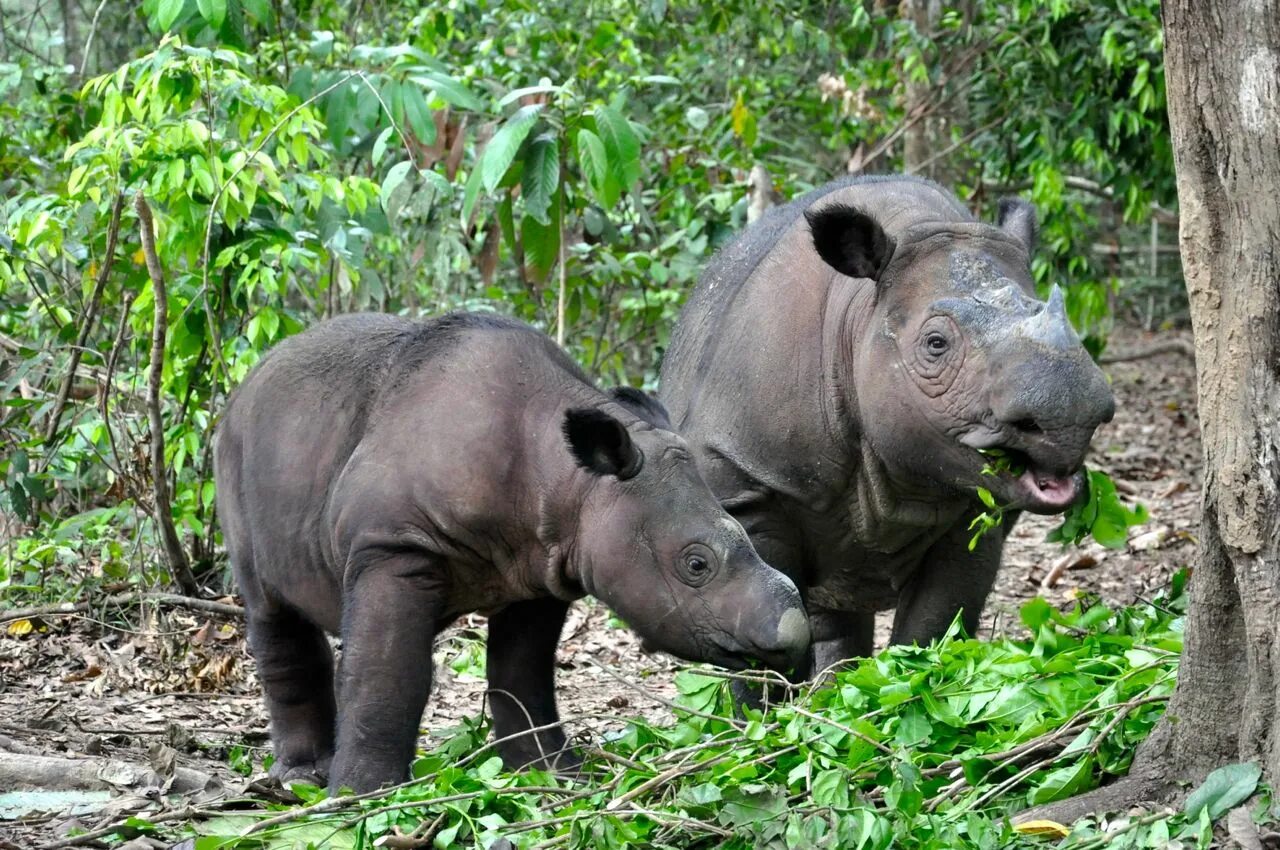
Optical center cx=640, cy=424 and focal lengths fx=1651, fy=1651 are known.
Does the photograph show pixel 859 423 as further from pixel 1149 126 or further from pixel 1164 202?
pixel 1164 202

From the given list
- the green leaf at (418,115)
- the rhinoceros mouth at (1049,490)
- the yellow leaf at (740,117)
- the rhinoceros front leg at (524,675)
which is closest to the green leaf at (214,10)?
the green leaf at (418,115)

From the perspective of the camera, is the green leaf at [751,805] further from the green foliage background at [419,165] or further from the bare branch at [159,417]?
the bare branch at [159,417]

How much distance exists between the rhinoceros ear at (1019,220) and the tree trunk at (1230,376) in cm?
225

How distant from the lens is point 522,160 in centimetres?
869

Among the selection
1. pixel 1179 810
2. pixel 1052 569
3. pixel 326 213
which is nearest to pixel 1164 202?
pixel 1052 569

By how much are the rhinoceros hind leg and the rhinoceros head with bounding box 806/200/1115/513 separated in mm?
2380

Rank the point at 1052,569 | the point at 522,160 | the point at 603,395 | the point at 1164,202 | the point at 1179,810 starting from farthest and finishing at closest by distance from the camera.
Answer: the point at 1164,202 → the point at 1052,569 → the point at 522,160 → the point at 603,395 → the point at 1179,810

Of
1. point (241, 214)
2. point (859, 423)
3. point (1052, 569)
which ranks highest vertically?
point (241, 214)

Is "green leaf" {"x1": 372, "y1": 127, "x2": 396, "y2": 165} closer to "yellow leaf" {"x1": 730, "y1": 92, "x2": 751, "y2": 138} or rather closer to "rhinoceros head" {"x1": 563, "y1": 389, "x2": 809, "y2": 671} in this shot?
"rhinoceros head" {"x1": 563, "y1": 389, "x2": 809, "y2": 671}

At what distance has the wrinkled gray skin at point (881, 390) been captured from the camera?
5609 millimetres

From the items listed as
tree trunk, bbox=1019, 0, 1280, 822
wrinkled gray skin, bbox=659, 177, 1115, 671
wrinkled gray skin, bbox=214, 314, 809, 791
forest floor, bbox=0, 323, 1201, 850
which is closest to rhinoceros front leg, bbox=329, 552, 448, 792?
wrinkled gray skin, bbox=214, 314, 809, 791

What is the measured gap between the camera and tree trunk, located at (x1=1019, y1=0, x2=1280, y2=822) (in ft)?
13.1

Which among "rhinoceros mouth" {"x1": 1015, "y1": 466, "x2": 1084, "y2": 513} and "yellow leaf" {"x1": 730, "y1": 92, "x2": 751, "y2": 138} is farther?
"yellow leaf" {"x1": 730, "y1": 92, "x2": 751, "y2": 138}

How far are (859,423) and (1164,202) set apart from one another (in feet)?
27.3
